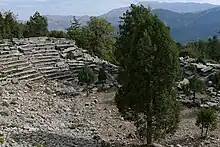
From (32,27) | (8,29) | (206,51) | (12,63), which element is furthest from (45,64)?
(206,51)

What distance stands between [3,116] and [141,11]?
1439 centimetres

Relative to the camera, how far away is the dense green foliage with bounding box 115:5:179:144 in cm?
1588

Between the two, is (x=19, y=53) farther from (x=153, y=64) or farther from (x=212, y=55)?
(x=212, y=55)

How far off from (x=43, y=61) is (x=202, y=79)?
1418 centimetres

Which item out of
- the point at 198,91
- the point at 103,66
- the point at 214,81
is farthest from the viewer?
the point at 103,66

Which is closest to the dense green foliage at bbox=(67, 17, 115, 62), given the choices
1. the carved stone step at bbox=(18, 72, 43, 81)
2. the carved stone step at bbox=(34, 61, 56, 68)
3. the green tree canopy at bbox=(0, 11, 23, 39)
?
the green tree canopy at bbox=(0, 11, 23, 39)

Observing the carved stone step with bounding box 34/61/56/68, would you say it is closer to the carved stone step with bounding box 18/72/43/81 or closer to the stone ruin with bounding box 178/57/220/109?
the carved stone step with bounding box 18/72/43/81

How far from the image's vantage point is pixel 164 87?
634 inches

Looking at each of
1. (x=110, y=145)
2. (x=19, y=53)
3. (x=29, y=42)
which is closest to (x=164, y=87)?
(x=110, y=145)

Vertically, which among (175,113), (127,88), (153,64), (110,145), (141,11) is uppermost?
(141,11)

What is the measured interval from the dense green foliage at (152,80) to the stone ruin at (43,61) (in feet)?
46.7

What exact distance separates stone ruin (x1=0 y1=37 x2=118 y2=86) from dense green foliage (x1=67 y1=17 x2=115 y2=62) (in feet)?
30.1

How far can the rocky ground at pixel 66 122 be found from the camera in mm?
16547

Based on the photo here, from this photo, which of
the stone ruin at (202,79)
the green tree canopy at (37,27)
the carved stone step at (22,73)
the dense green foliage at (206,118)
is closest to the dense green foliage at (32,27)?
the green tree canopy at (37,27)
